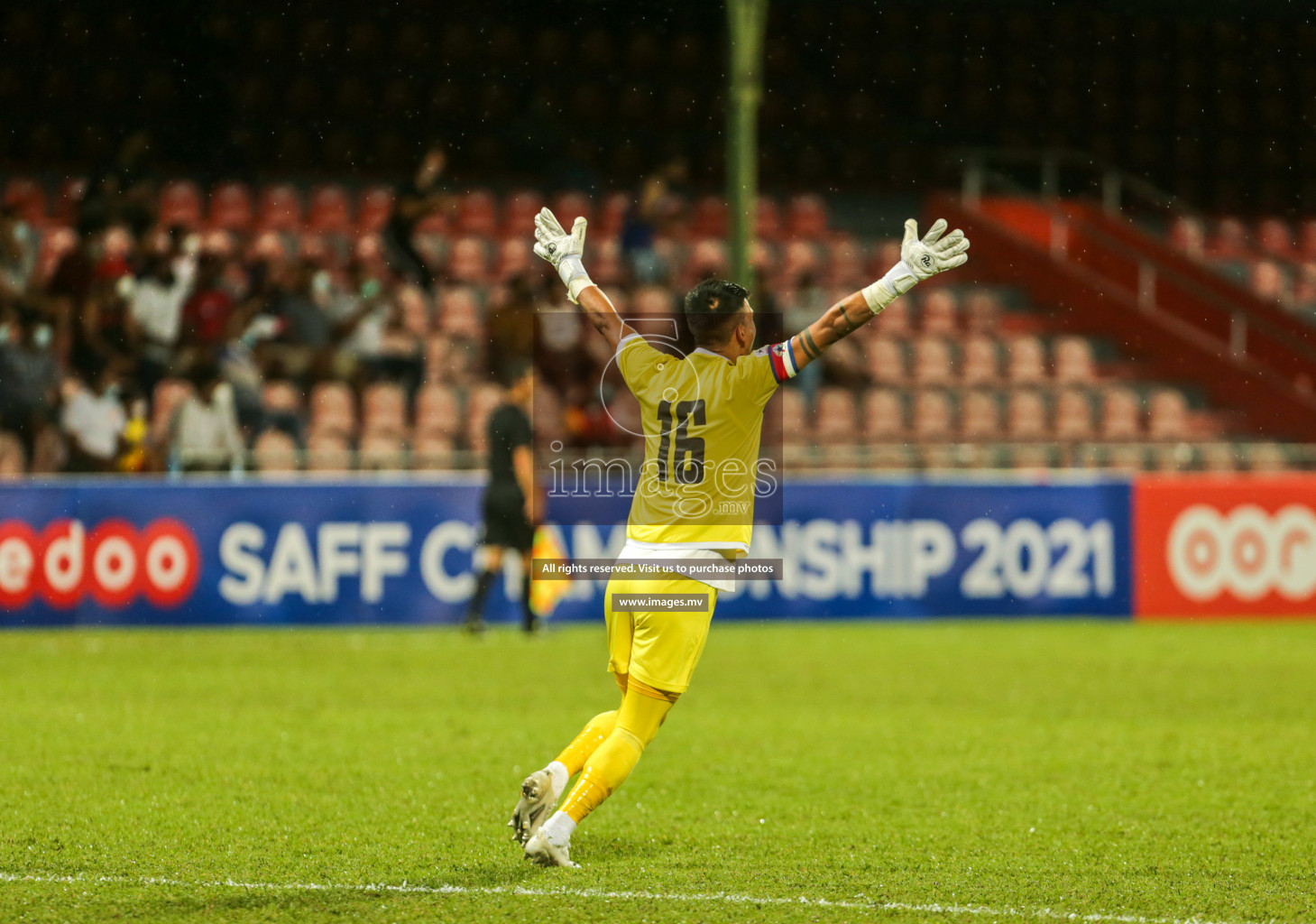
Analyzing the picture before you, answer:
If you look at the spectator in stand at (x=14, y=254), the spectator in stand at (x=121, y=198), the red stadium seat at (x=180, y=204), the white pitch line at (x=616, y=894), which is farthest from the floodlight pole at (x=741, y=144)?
the white pitch line at (x=616, y=894)

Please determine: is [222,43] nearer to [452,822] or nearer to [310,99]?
[310,99]

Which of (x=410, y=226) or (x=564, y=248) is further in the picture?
(x=410, y=226)

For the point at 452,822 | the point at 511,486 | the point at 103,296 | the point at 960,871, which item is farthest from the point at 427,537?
the point at 960,871

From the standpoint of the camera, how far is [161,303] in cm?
1664

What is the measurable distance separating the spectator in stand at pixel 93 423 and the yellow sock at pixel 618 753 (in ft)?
33.7

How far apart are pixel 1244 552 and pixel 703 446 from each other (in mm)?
11198

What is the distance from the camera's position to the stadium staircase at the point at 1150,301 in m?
21.4

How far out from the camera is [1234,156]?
26.3 metres

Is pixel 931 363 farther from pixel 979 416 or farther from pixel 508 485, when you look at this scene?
pixel 508 485

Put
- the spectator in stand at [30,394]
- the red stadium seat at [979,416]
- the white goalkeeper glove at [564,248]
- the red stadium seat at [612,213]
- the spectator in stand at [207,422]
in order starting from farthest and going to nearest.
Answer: the red stadium seat at [612,213], the red stadium seat at [979,416], the spectator in stand at [30,394], the spectator in stand at [207,422], the white goalkeeper glove at [564,248]

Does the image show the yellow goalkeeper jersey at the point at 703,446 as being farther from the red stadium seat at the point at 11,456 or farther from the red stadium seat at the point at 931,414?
the red stadium seat at the point at 931,414

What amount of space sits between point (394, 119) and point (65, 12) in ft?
14.9

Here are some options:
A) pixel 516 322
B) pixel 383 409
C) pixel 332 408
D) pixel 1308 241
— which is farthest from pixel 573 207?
pixel 1308 241

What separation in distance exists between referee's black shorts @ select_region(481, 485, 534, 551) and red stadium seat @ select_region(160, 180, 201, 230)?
322 inches
